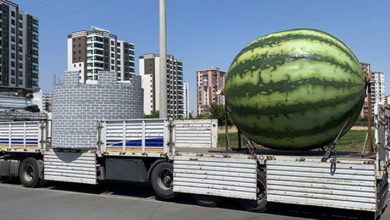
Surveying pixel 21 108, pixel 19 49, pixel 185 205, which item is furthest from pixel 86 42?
pixel 185 205

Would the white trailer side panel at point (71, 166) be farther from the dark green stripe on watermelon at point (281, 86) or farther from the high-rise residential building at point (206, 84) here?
the high-rise residential building at point (206, 84)

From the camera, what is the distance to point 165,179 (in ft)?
36.0

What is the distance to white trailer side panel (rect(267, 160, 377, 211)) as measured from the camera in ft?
25.6

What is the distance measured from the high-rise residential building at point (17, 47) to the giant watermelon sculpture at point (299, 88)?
360 feet

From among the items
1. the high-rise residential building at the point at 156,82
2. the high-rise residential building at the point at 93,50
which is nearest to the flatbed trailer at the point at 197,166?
the high-rise residential building at the point at 156,82

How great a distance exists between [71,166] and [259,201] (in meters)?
5.57

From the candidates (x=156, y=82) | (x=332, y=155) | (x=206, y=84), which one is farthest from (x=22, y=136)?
(x=206, y=84)

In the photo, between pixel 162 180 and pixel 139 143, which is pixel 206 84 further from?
pixel 162 180

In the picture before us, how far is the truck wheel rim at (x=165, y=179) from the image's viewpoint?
1086 cm

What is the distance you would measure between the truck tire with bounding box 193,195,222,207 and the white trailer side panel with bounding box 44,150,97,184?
320cm

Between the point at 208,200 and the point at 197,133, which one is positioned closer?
the point at 208,200

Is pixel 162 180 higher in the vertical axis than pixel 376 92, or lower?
lower

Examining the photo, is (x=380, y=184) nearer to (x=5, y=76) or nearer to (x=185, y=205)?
(x=185, y=205)

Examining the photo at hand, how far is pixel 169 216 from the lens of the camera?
9.28 m
